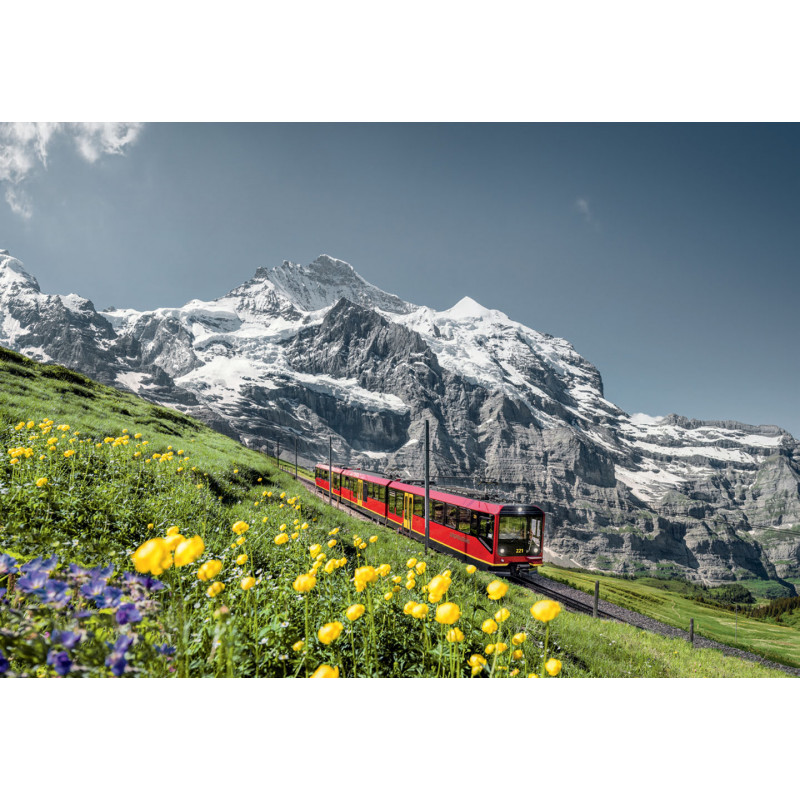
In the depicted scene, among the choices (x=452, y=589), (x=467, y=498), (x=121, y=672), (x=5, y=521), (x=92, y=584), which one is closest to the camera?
(x=121, y=672)

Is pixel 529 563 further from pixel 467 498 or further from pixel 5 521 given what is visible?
pixel 5 521

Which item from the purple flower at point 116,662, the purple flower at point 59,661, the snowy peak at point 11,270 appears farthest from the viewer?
the snowy peak at point 11,270

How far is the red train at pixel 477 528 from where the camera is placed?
11.3m

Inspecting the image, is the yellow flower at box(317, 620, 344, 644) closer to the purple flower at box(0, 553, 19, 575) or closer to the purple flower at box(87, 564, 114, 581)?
the purple flower at box(87, 564, 114, 581)

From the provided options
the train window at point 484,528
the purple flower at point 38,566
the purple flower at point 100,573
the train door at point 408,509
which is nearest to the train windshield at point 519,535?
the train window at point 484,528

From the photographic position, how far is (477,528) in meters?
11.7

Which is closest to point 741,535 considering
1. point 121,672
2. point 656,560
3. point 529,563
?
point 656,560

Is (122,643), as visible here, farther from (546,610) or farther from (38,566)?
(546,610)

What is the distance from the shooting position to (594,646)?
14.8 ft

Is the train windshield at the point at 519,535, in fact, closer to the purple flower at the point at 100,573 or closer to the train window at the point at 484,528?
the train window at the point at 484,528

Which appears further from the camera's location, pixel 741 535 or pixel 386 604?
pixel 741 535

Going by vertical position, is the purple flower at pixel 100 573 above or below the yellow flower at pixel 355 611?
above

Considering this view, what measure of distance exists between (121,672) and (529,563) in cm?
1184

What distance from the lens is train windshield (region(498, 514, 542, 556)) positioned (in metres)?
11.3
